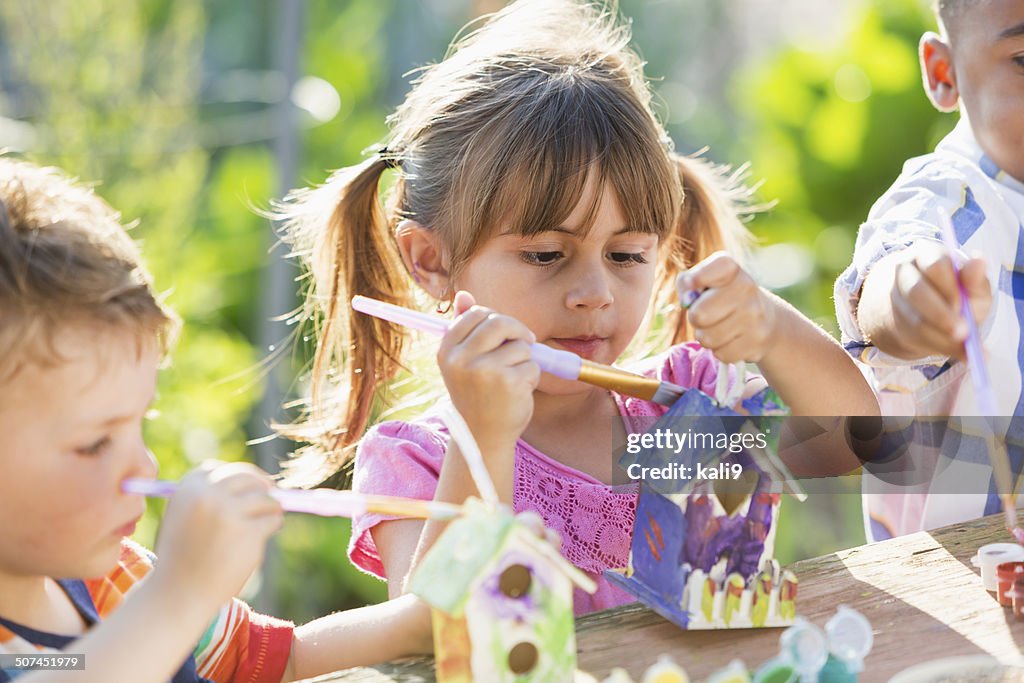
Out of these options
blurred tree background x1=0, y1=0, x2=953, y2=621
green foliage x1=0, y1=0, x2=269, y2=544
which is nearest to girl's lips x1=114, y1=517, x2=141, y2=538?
blurred tree background x1=0, y1=0, x2=953, y2=621

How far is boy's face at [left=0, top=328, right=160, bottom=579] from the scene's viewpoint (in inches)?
35.8

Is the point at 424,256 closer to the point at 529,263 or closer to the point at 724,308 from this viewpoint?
the point at 529,263

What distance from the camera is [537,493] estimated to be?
4.94ft

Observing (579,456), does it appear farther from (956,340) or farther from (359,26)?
(359,26)

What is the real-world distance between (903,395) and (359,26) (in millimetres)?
4036

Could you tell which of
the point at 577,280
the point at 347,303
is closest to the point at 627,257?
the point at 577,280

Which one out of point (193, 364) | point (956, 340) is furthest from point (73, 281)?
point (193, 364)

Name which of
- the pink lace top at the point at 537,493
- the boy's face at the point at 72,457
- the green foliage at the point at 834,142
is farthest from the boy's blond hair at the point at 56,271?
the green foliage at the point at 834,142

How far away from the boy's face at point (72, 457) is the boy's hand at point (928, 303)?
704 millimetres

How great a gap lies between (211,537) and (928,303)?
2.20ft

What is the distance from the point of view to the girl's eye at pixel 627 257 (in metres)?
1.53

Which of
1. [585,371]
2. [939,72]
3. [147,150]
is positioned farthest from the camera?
[147,150]

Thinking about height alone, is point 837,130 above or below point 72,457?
above

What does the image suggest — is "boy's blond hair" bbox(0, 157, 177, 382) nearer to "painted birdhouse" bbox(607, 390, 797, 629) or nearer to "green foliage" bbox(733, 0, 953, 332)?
"painted birdhouse" bbox(607, 390, 797, 629)
